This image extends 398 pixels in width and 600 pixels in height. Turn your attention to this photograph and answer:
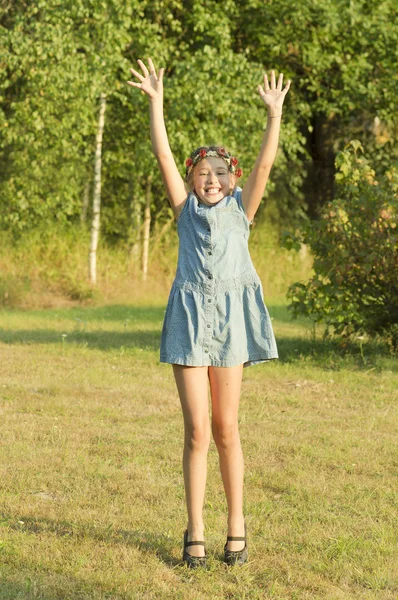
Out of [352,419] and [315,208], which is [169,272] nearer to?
[315,208]

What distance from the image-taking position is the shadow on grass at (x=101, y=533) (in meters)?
4.69

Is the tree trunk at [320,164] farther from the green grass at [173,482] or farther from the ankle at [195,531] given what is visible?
the ankle at [195,531]

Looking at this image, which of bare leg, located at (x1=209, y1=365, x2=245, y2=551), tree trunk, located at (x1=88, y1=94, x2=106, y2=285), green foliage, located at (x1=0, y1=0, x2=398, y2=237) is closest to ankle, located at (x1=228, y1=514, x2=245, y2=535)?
bare leg, located at (x1=209, y1=365, x2=245, y2=551)

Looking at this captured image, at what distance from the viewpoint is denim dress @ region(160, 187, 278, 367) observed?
14.3ft

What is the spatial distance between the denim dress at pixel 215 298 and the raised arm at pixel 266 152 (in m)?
0.06

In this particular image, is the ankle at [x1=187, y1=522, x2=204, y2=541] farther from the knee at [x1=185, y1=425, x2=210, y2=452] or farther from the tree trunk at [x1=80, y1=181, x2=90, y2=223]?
the tree trunk at [x1=80, y1=181, x2=90, y2=223]

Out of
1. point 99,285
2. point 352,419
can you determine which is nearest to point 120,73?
point 99,285

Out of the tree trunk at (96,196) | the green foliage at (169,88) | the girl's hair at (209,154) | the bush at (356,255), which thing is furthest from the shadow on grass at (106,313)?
the girl's hair at (209,154)

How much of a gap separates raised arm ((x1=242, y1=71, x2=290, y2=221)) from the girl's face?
0.11 metres

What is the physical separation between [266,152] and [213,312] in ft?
2.53

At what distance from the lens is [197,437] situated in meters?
4.37

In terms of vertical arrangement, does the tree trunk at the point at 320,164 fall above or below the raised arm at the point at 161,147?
above

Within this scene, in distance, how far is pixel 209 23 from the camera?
19234mm

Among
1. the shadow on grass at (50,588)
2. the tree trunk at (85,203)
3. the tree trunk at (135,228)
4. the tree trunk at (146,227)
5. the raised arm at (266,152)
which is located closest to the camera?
the shadow on grass at (50,588)
